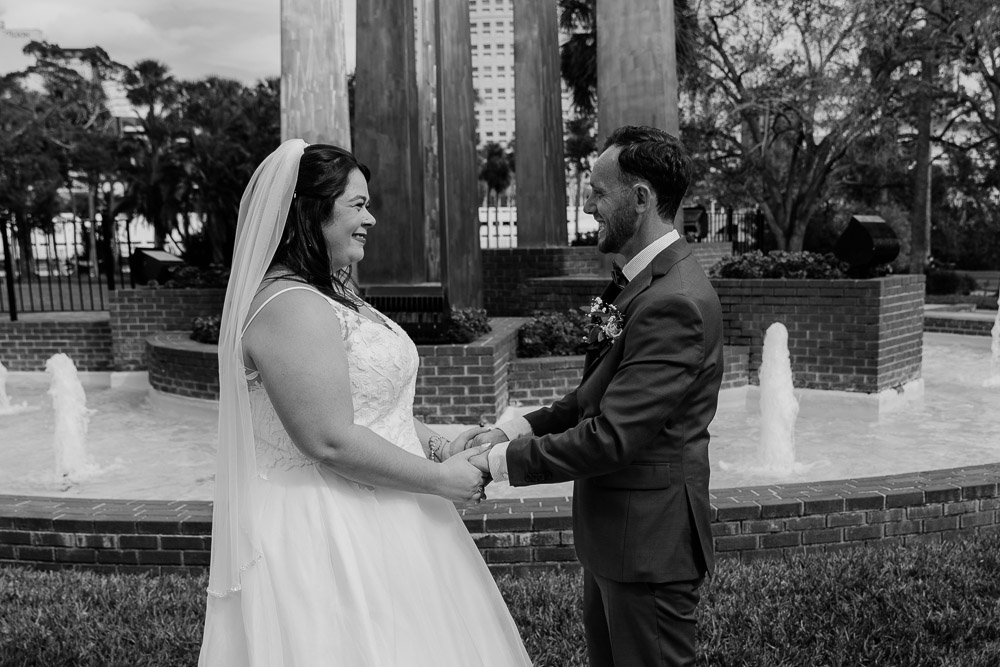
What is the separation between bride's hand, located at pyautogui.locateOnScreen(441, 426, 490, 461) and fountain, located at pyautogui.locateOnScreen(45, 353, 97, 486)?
516 centimetres

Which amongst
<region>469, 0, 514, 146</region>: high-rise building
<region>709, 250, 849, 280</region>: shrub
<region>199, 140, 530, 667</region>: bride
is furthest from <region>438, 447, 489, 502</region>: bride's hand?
<region>469, 0, 514, 146</region>: high-rise building

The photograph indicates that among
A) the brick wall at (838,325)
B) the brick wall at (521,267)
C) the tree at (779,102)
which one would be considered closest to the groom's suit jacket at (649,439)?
the brick wall at (838,325)

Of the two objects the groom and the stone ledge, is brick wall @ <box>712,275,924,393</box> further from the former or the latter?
the groom

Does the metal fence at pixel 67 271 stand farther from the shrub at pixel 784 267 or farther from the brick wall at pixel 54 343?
the shrub at pixel 784 267

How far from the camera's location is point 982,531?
5.24 m

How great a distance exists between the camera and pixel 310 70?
9.09 m

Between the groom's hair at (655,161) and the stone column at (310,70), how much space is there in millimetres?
6923

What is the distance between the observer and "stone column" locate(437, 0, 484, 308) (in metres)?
10.6

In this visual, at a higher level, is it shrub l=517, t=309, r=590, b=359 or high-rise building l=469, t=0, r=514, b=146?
high-rise building l=469, t=0, r=514, b=146

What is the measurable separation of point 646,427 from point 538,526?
255 centimetres

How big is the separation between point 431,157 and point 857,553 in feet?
30.9

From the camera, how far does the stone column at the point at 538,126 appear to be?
16.9m

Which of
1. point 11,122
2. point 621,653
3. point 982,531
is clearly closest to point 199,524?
point 621,653

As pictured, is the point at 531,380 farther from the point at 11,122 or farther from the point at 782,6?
the point at 11,122
